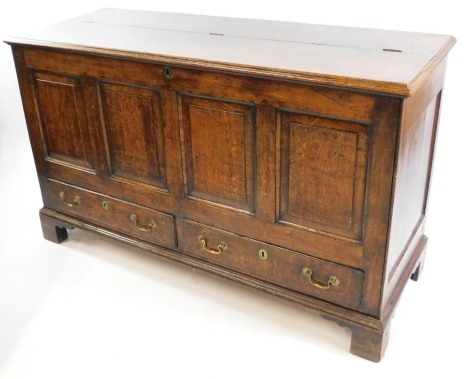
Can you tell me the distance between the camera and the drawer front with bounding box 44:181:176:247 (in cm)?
250

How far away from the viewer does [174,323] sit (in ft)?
7.72

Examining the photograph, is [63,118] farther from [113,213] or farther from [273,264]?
[273,264]

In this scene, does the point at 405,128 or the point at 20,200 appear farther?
the point at 20,200

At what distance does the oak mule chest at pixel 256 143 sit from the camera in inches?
74.7

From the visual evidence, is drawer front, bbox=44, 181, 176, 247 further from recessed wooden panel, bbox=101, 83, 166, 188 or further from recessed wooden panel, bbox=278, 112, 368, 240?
recessed wooden panel, bbox=278, 112, 368, 240

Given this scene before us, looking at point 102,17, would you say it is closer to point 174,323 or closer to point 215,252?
point 215,252

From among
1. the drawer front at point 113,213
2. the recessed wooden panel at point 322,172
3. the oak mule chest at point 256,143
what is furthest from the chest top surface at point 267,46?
the drawer front at point 113,213

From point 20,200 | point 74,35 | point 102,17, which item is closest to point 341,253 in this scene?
point 74,35

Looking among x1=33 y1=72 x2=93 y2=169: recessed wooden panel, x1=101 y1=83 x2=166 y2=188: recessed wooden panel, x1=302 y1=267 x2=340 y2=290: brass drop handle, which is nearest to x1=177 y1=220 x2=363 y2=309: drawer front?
x1=302 y1=267 x2=340 y2=290: brass drop handle

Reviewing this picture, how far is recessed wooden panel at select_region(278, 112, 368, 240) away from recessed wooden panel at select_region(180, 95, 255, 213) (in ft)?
0.44

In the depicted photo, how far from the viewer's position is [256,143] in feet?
6.76

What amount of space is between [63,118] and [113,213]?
440mm

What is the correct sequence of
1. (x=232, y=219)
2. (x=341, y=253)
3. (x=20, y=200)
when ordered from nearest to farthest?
1. (x=341, y=253)
2. (x=232, y=219)
3. (x=20, y=200)

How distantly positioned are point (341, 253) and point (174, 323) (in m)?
0.70
